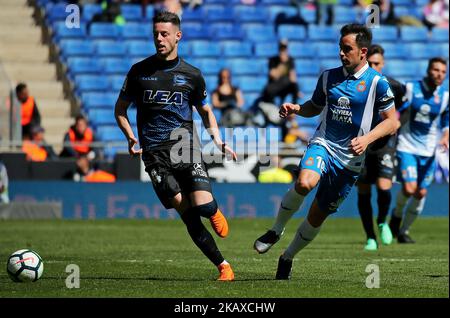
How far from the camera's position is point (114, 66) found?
80.7 feet

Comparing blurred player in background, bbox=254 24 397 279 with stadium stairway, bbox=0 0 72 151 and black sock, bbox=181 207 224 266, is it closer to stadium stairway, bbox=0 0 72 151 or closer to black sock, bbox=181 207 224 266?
black sock, bbox=181 207 224 266

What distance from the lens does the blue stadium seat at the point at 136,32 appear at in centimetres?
2542

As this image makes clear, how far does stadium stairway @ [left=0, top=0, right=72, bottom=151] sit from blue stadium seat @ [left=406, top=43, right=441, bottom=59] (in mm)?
9421

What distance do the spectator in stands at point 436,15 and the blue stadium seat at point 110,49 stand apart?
8775mm

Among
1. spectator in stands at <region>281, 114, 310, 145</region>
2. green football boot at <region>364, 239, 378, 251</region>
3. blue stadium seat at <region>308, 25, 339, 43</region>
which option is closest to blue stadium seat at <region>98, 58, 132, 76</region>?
spectator in stands at <region>281, 114, 310, 145</region>

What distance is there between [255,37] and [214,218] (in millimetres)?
17448

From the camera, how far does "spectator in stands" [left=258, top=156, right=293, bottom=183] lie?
2081 centimetres

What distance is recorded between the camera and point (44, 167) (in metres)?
19.9

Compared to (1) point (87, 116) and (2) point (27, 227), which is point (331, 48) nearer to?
(1) point (87, 116)

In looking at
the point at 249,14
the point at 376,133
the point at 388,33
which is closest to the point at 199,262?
the point at 376,133

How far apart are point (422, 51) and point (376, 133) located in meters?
19.0

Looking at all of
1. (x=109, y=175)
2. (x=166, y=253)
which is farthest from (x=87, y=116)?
(x=166, y=253)

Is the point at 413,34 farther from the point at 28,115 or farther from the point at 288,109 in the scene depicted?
the point at 288,109
